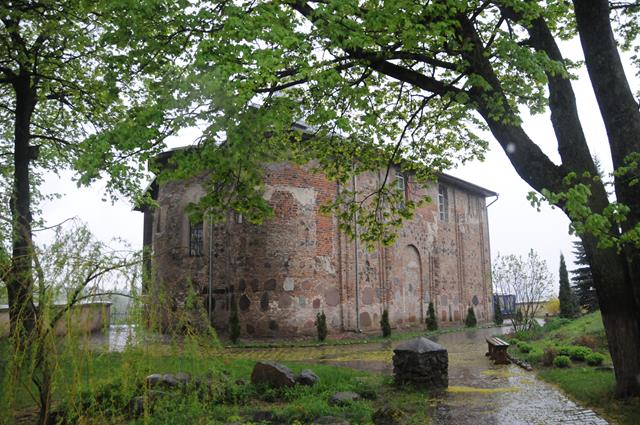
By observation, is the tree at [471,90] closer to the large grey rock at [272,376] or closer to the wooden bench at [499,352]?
the large grey rock at [272,376]

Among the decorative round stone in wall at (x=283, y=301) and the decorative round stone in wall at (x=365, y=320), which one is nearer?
the decorative round stone in wall at (x=283, y=301)

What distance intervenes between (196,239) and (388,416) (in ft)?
48.8

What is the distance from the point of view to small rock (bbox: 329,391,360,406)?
7840mm

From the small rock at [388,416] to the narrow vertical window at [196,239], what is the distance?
14.2m

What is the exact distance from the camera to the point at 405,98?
1096cm

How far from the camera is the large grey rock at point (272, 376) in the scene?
8750 millimetres

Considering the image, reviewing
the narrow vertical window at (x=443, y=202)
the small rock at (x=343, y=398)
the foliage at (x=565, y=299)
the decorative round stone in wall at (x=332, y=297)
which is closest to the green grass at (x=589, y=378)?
the small rock at (x=343, y=398)

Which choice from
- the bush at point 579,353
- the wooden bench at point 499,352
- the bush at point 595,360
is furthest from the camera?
the wooden bench at point 499,352

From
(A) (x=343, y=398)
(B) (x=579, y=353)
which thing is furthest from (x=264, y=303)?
(A) (x=343, y=398)

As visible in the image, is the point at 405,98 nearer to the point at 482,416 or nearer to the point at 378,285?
the point at 482,416

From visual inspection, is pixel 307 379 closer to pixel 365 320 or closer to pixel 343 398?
pixel 343 398

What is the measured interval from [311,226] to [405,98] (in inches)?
373

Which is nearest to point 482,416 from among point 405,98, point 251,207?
point 251,207

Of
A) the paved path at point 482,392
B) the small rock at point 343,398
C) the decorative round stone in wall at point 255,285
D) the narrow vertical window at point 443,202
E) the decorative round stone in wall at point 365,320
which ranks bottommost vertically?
the paved path at point 482,392
